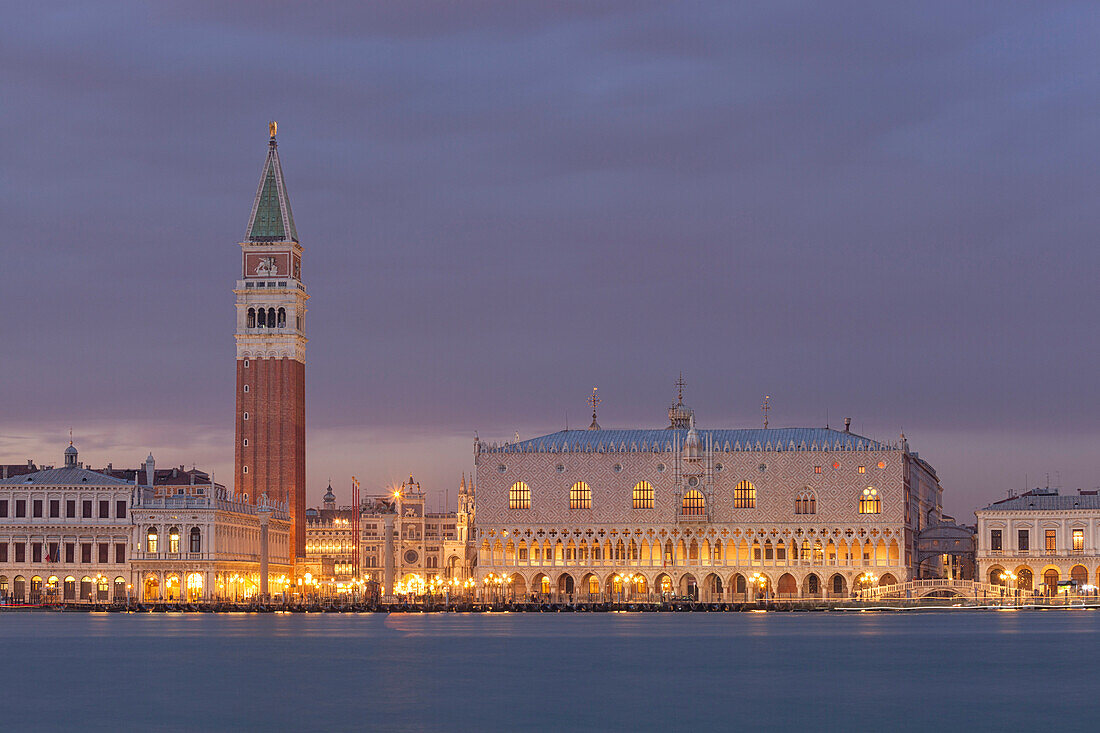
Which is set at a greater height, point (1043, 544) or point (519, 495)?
point (519, 495)

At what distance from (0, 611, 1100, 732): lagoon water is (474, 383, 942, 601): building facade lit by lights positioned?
109 feet

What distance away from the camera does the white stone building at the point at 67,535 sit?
140500 millimetres

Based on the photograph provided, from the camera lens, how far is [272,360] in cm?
15025

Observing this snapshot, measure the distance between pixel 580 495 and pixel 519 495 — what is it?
4924 millimetres

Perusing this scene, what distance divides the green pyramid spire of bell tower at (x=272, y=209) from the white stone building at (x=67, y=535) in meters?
26.6

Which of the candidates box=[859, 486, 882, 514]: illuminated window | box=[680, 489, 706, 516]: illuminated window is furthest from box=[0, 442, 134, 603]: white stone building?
box=[859, 486, 882, 514]: illuminated window

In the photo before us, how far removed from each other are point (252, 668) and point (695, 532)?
240 feet

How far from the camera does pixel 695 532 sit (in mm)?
134500

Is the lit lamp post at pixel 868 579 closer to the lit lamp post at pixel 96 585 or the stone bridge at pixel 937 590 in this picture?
the stone bridge at pixel 937 590

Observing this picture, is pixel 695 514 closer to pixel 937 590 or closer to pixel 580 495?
pixel 580 495

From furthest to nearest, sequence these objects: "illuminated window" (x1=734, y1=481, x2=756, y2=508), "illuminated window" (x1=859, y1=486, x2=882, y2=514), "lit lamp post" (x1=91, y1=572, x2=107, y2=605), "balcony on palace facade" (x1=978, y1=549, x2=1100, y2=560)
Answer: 1. "lit lamp post" (x1=91, y1=572, x2=107, y2=605)
2. "illuminated window" (x1=734, y1=481, x2=756, y2=508)
3. "balcony on palace facade" (x1=978, y1=549, x2=1100, y2=560)
4. "illuminated window" (x1=859, y1=486, x2=882, y2=514)

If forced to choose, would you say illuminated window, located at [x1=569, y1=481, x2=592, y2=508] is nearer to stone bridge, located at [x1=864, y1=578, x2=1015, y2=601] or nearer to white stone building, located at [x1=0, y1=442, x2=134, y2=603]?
stone bridge, located at [x1=864, y1=578, x2=1015, y2=601]

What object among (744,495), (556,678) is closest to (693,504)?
(744,495)

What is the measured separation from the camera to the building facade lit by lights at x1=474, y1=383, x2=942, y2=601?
132 m
